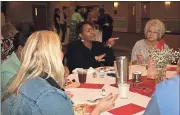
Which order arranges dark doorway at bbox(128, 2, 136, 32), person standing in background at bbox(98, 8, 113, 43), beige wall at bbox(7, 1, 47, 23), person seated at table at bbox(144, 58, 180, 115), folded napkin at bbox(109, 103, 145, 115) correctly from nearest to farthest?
person seated at table at bbox(144, 58, 180, 115), folded napkin at bbox(109, 103, 145, 115), person standing in background at bbox(98, 8, 113, 43), dark doorway at bbox(128, 2, 136, 32), beige wall at bbox(7, 1, 47, 23)

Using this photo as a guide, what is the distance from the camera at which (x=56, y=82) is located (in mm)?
1404

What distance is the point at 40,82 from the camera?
1.32 m

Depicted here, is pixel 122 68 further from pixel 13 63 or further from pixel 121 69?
pixel 13 63

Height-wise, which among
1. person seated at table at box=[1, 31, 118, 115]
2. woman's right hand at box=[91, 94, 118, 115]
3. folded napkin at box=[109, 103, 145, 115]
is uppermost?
person seated at table at box=[1, 31, 118, 115]

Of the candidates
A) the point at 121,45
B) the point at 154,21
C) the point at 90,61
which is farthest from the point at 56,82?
the point at 121,45

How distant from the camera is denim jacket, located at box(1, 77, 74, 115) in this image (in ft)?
4.15

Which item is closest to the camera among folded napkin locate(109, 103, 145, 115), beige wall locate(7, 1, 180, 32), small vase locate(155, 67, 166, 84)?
folded napkin locate(109, 103, 145, 115)

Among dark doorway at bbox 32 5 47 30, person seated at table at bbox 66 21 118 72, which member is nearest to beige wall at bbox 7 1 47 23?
dark doorway at bbox 32 5 47 30

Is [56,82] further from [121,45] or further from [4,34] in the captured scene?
[121,45]

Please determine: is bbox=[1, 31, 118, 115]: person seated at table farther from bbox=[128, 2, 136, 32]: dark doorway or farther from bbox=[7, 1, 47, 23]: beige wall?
bbox=[7, 1, 47, 23]: beige wall

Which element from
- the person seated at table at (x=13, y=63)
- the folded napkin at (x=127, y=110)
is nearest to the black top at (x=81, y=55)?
the person seated at table at (x=13, y=63)

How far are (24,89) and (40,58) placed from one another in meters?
0.18

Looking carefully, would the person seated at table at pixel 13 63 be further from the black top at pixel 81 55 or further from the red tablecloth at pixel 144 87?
the black top at pixel 81 55

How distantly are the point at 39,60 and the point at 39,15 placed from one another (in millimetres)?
13700
